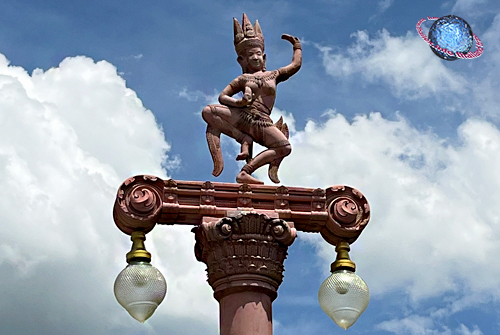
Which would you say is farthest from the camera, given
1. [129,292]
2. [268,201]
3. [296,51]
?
[296,51]

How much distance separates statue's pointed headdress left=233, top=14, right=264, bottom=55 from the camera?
1522 cm

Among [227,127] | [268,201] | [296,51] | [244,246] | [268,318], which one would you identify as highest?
[296,51]

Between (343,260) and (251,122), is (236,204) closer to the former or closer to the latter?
(251,122)

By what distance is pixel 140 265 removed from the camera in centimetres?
1321

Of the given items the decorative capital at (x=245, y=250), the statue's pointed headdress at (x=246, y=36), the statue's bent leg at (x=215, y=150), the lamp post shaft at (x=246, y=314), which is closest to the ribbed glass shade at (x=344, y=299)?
the decorative capital at (x=245, y=250)

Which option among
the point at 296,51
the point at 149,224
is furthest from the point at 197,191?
the point at 296,51

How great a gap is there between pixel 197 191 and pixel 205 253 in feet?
3.02

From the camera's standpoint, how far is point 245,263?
519 inches

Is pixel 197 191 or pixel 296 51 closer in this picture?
pixel 197 191

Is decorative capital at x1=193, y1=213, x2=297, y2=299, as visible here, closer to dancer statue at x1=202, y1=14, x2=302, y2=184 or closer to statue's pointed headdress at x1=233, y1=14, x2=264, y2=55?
dancer statue at x1=202, y1=14, x2=302, y2=184

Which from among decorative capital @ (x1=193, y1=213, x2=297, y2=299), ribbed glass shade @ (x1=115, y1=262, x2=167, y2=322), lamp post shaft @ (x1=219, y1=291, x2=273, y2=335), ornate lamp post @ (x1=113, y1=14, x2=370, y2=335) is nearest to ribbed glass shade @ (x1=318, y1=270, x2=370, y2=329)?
ornate lamp post @ (x1=113, y1=14, x2=370, y2=335)

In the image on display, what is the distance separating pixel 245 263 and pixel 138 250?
1572 mm

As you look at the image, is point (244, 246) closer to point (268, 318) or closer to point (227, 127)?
point (268, 318)

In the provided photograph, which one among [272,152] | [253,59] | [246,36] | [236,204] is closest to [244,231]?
[236,204]
